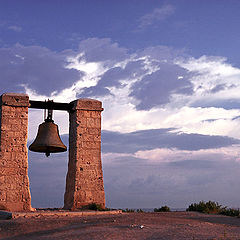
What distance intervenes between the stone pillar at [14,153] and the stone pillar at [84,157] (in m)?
1.45

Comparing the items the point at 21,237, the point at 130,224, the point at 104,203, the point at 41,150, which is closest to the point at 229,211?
the point at 104,203

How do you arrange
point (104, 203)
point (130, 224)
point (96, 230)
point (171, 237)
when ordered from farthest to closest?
point (104, 203), point (130, 224), point (96, 230), point (171, 237)

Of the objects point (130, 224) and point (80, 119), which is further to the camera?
point (80, 119)

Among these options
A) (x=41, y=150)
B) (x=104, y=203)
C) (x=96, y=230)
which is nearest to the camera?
(x=96, y=230)

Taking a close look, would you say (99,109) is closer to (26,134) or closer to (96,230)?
(26,134)

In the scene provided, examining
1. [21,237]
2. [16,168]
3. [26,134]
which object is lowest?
[21,237]

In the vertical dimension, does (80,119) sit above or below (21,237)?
above

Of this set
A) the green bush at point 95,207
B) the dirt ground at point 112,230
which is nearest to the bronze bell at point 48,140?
the green bush at point 95,207

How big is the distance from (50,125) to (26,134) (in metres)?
0.97

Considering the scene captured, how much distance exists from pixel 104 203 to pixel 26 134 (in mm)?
3350

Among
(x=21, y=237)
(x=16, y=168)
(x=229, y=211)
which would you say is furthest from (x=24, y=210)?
(x=229, y=211)

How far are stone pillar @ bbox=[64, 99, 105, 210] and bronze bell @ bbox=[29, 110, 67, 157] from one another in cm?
95

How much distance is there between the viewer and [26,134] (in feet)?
41.7

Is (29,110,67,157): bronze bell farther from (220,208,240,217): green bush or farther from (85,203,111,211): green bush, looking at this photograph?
(220,208,240,217): green bush
